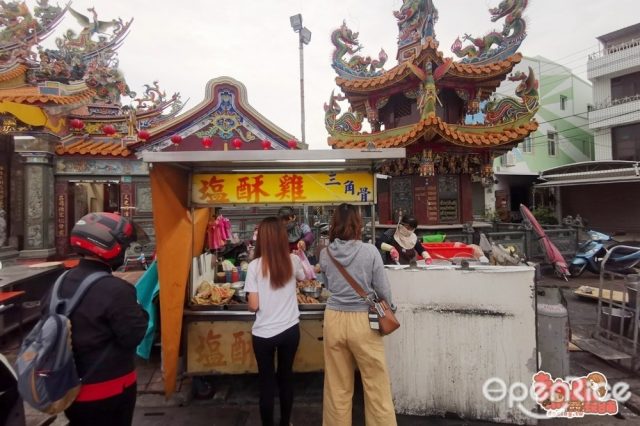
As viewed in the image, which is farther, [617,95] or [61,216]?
[617,95]

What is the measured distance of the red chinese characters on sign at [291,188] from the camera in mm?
3803

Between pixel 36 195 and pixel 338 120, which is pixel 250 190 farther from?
pixel 36 195

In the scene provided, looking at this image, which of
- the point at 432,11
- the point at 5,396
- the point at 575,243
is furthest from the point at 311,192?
the point at 575,243

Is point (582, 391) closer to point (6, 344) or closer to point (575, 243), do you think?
point (6, 344)

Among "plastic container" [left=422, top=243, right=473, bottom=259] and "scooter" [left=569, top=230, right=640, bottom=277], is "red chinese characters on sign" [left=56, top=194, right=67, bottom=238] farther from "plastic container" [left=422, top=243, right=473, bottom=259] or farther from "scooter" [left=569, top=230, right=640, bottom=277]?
"scooter" [left=569, top=230, right=640, bottom=277]

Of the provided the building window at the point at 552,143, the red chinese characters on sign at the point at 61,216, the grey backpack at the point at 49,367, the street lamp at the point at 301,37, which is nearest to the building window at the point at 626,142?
the building window at the point at 552,143

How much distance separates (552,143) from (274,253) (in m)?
28.1

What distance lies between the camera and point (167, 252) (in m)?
3.51

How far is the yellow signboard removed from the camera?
3799mm

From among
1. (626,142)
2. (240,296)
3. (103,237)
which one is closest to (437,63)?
(240,296)

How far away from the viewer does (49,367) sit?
177 centimetres

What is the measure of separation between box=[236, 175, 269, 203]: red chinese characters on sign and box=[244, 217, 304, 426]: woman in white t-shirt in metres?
0.96

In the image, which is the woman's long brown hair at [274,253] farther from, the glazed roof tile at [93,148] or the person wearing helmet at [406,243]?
the glazed roof tile at [93,148]

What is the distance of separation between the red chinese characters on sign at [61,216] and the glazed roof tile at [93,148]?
4.68 ft
